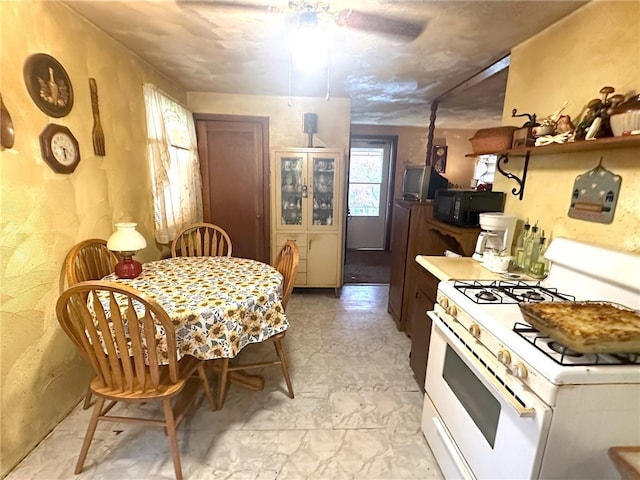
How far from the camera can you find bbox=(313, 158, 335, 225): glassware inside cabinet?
3.28 metres

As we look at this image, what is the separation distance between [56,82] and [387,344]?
275 cm

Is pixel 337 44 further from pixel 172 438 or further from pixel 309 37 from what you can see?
pixel 172 438

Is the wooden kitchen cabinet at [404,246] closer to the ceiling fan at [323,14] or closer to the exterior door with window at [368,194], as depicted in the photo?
the ceiling fan at [323,14]

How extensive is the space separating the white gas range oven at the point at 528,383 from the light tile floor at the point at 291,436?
0.98 ft

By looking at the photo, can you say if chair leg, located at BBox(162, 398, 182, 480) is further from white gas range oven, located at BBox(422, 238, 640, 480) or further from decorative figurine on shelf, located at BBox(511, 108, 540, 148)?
decorative figurine on shelf, located at BBox(511, 108, 540, 148)

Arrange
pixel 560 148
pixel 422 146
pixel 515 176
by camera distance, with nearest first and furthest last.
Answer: pixel 560 148
pixel 515 176
pixel 422 146

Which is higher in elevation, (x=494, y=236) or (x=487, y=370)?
(x=494, y=236)

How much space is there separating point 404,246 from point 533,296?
4.57ft

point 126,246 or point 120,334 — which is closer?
point 120,334

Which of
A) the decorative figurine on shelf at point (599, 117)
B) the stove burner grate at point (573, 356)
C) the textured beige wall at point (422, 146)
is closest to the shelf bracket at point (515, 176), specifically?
the decorative figurine on shelf at point (599, 117)

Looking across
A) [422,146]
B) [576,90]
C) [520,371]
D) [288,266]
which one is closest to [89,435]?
[288,266]

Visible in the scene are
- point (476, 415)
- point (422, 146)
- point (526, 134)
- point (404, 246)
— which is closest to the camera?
point (476, 415)

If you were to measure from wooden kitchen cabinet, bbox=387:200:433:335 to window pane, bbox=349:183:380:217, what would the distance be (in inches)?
110

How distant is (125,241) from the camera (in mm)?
1696
